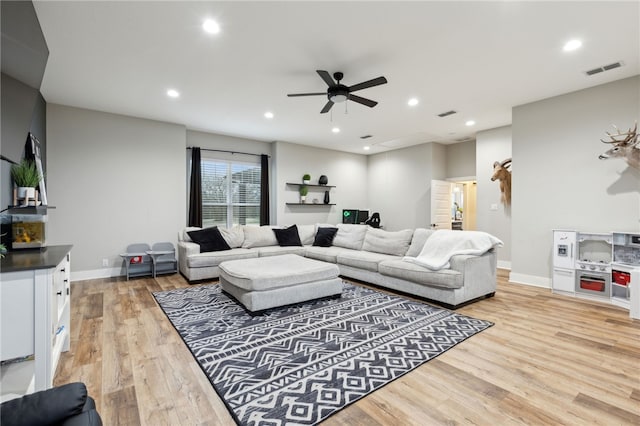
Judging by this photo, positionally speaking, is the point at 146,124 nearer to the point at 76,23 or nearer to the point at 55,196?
the point at 55,196

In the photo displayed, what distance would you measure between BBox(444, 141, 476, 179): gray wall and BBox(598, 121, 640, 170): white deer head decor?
3347mm

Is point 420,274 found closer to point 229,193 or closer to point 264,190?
point 264,190

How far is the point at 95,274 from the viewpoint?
497cm

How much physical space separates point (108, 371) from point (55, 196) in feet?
12.7

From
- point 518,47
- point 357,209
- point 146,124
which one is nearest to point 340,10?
point 518,47

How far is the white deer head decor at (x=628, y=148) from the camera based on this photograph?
3.52 m

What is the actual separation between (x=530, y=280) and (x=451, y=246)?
5.94 feet

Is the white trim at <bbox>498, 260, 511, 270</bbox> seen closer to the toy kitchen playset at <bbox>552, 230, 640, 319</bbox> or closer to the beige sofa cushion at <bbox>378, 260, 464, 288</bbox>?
the toy kitchen playset at <bbox>552, 230, 640, 319</bbox>

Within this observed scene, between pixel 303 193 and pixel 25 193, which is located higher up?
pixel 303 193

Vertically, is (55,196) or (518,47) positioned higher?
(518,47)

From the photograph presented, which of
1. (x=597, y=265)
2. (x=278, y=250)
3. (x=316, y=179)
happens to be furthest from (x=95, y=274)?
(x=597, y=265)

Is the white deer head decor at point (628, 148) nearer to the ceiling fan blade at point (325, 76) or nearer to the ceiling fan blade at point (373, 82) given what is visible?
the ceiling fan blade at point (373, 82)

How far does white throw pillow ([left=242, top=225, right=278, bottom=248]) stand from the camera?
5.70 meters

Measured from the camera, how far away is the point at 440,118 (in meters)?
5.38
